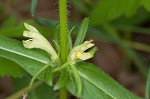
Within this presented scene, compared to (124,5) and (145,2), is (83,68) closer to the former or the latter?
(145,2)

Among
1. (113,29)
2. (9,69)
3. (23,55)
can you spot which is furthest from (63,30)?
(113,29)

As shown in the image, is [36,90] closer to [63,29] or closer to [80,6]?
[63,29]

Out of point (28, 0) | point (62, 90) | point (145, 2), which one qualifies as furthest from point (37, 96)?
point (28, 0)

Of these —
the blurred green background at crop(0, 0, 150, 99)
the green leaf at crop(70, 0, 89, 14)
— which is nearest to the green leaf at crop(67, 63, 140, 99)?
the blurred green background at crop(0, 0, 150, 99)

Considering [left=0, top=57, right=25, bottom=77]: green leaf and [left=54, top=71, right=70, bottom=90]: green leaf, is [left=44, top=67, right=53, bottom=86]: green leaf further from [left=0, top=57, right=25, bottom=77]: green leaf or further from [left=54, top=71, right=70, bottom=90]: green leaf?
[left=0, top=57, right=25, bottom=77]: green leaf

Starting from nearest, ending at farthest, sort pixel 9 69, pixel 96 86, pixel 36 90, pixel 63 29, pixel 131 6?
pixel 63 29 < pixel 96 86 < pixel 9 69 < pixel 36 90 < pixel 131 6
